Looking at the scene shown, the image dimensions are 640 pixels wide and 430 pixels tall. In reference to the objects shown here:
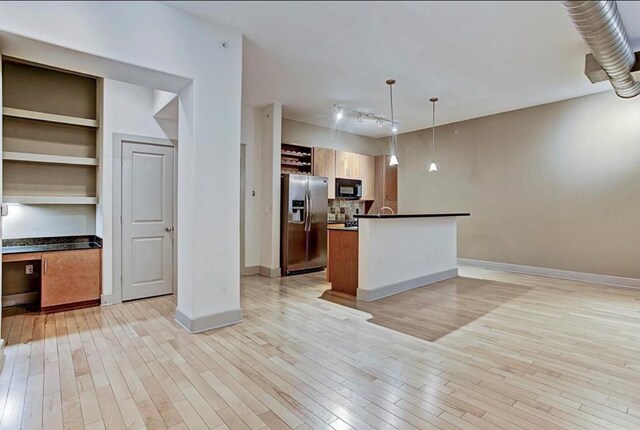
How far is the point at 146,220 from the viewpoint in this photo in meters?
4.25

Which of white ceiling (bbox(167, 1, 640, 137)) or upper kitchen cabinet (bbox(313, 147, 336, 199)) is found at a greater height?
white ceiling (bbox(167, 1, 640, 137))

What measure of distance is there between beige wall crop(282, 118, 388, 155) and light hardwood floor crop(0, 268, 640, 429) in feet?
12.0

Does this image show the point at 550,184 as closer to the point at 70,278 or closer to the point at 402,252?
the point at 402,252

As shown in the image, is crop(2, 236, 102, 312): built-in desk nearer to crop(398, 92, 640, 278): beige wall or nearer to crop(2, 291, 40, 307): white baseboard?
crop(2, 291, 40, 307): white baseboard

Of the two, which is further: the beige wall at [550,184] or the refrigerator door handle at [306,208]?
the refrigerator door handle at [306,208]

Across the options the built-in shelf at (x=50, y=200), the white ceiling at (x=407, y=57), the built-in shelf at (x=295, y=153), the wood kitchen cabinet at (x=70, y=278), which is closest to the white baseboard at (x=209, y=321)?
the wood kitchen cabinet at (x=70, y=278)

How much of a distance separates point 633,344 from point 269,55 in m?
4.39

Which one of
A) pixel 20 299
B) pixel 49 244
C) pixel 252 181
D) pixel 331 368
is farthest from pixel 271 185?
pixel 331 368

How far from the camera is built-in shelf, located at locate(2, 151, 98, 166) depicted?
3.56 meters

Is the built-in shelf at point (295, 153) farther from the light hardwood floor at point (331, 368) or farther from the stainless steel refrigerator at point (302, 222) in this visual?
the light hardwood floor at point (331, 368)

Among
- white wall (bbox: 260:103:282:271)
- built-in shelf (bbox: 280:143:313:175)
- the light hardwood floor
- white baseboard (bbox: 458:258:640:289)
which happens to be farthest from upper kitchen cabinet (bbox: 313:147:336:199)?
the light hardwood floor

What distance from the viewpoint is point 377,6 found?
1229mm

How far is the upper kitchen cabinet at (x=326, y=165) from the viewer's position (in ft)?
21.3

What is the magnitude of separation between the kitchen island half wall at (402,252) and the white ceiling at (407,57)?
1.81 metres
